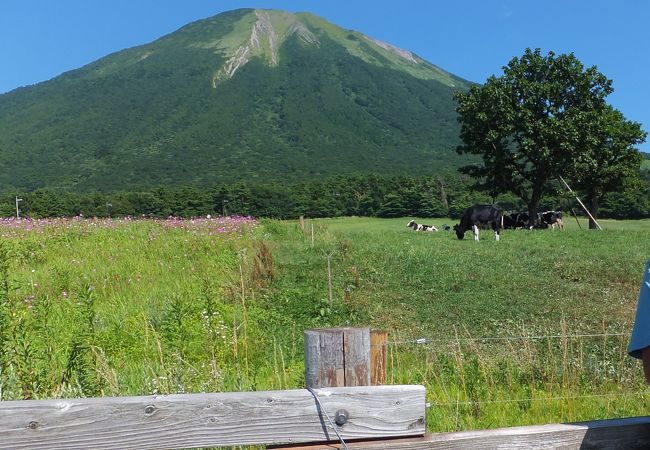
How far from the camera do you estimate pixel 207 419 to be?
2129 millimetres

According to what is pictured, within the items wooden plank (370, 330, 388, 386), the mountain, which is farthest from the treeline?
wooden plank (370, 330, 388, 386)

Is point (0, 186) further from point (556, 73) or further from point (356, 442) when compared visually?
point (356, 442)

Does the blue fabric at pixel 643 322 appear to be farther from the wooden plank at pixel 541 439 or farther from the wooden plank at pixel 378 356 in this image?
the wooden plank at pixel 378 356

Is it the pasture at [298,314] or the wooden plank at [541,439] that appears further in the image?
the pasture at [298,314]

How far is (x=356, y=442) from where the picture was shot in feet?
7.27

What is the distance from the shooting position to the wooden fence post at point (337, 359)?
2.36m

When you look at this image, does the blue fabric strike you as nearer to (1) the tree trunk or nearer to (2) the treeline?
(1) the tree trunk

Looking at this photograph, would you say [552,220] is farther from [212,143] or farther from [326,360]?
[212,143]

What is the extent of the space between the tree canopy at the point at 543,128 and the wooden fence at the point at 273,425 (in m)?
31.9

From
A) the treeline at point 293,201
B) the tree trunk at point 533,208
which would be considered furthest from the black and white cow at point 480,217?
the treeline at point 293,201

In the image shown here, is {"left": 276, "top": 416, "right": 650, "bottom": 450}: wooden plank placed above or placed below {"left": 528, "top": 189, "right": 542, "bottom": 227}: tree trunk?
above

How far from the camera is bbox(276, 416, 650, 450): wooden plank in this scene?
2.18 meters

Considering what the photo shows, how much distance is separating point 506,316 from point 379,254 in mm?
5639

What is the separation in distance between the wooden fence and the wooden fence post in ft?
0.19
